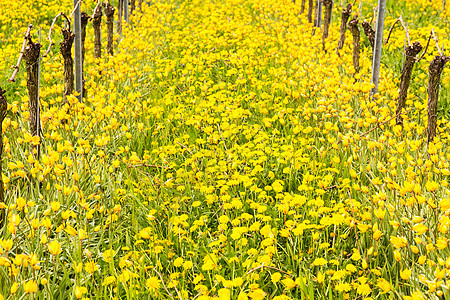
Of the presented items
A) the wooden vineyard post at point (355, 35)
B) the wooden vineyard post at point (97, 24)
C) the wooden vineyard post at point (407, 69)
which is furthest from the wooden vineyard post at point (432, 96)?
the wooden vineyard post at point (97, 24)

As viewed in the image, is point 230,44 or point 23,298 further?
point 230,44

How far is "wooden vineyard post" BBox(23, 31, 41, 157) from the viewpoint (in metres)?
3.46

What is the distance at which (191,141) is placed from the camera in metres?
4.20

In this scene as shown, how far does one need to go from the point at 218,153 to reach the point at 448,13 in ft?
23.4

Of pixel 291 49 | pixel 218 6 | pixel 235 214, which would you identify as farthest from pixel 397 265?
pixel 218 6

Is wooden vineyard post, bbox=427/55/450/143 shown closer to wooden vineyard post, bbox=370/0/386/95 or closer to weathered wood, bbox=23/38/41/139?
wooden vineyard post, bbox=370/0/386/95

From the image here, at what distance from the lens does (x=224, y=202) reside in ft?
9.59

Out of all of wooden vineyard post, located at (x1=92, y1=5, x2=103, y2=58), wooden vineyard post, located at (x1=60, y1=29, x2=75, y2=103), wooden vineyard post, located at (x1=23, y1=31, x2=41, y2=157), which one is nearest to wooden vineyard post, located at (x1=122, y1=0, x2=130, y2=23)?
wooden vineyard post, located at (x1=92, y1=5, x2=103, y2=58)

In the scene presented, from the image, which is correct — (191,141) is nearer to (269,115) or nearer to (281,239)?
(269,115)

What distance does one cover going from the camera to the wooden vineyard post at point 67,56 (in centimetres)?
427

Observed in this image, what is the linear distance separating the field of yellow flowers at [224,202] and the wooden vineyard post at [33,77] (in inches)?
5.1

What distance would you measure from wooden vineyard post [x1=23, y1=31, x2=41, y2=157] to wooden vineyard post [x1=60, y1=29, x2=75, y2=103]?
75 centimetres

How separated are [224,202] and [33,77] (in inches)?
72.6

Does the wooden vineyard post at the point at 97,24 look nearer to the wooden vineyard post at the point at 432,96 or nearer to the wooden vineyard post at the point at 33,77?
the wooden vineyard post at the point at 33,77
